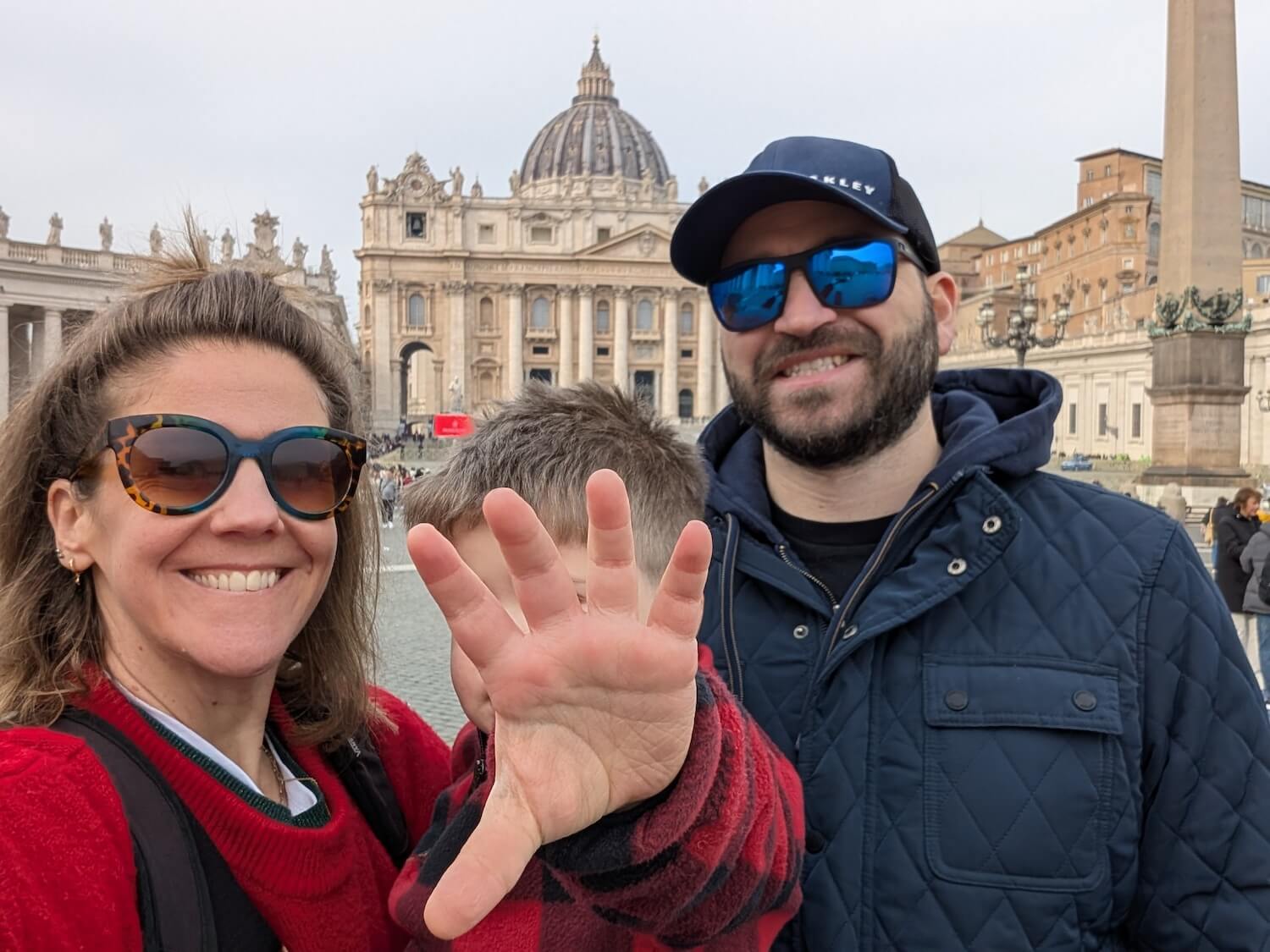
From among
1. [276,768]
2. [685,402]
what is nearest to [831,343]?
[276,768]

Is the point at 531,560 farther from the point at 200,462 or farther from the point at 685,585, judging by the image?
the point at 200,462

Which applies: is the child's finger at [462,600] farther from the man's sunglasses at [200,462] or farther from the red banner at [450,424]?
the red banner at [450,424]

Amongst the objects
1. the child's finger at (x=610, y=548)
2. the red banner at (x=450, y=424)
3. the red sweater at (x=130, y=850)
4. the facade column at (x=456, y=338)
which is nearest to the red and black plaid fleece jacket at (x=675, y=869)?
the red sweater at (x=130, y=850)

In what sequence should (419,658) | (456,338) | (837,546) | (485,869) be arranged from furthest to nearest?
(456,338)
(419,658)
(837,546)
(485,869)

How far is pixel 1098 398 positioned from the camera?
125 feet

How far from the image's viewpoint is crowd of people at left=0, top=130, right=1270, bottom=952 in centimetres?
112

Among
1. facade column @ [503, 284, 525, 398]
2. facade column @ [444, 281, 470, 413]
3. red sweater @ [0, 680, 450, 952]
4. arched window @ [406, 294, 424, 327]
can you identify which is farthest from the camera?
A: arched window @ [406, 294, 424, 327]

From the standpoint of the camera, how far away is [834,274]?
6.06 ft

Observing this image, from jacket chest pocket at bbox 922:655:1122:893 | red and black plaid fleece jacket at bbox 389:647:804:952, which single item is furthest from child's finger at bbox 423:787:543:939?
jacket chest pocket at bbox 922:655:1122:893

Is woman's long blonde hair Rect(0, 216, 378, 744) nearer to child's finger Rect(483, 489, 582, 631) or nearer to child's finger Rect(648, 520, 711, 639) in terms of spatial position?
child's finger Rect(483, 489, 582, 631)

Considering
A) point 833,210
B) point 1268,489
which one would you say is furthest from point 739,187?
point 1268,489

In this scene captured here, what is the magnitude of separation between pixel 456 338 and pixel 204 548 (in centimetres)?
6279

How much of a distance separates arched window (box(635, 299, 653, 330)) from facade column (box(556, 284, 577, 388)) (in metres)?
4.73

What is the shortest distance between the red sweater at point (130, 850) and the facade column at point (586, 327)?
205 ft
